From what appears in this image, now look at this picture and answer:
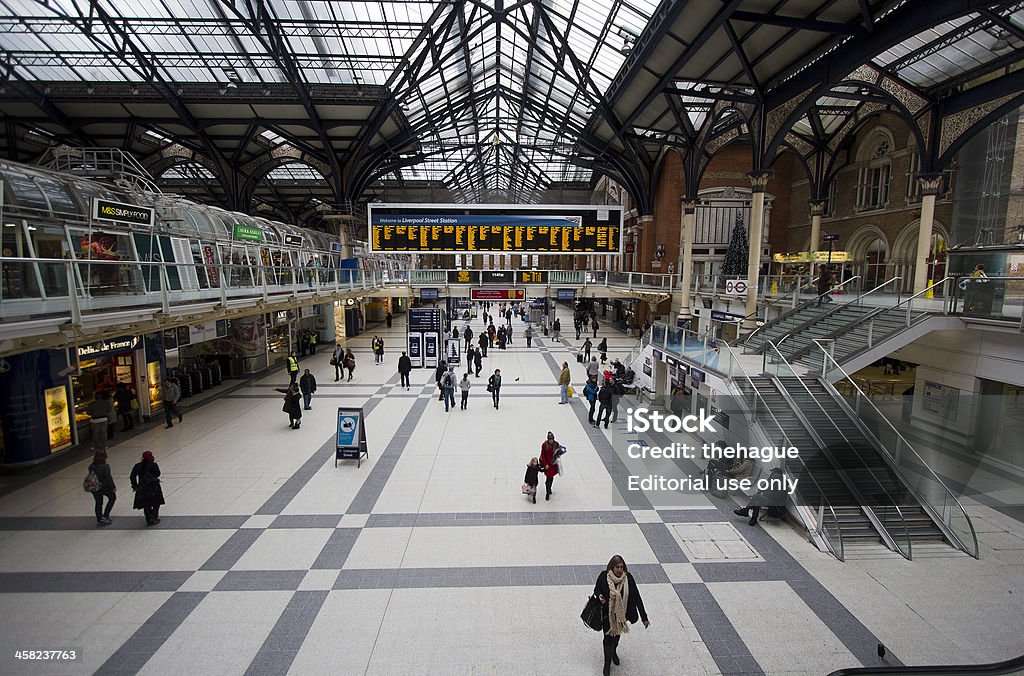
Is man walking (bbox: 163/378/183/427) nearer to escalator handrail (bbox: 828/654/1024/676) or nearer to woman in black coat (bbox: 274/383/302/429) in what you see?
woman in black coat (bbox: 274/383/302/429)

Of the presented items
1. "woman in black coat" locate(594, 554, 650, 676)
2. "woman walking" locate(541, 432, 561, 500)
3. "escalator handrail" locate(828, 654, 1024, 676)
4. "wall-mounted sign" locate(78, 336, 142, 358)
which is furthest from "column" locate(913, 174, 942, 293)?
"wall-mounted sign" locate(78, 336, 142, 358)

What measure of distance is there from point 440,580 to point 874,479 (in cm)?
719

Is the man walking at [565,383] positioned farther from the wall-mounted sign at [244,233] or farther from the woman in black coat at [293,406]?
the wall-mounted sign at [244,233]

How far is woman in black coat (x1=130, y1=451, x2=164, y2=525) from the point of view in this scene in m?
7.88

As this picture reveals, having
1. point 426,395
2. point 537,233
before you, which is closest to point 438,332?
point 426,395

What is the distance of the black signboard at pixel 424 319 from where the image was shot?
20.3m

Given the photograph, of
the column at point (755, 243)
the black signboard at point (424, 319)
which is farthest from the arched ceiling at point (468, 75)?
the black signboard at point (424, 319)

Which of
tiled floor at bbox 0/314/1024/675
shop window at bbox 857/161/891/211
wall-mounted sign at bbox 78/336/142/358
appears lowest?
tiled floor at bbox 0/314/1024/675

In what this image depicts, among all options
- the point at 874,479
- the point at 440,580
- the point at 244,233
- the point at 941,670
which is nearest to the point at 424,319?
the point at 244,233

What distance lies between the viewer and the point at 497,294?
24.7 metres

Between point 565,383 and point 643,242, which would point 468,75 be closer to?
→ point 643,242

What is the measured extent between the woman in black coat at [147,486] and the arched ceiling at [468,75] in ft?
49.8

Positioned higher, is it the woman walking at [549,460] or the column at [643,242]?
the column at [643,242]

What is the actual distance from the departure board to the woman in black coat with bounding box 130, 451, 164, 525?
14472mm
